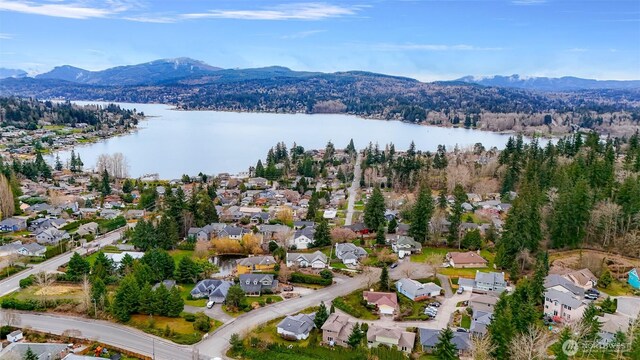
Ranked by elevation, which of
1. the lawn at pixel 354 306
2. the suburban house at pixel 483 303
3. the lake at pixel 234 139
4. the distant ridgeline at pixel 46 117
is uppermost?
the distant ridgeline at pixel 46 117

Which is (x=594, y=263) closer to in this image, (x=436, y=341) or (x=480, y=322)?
(x=480, y=322)

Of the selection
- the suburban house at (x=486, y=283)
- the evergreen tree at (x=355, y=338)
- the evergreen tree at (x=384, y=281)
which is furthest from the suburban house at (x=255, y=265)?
the suburban house at (x=486, y=283)

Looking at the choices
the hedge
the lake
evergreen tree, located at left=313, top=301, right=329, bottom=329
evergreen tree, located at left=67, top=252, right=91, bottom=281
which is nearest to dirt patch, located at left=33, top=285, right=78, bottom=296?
evergreen tree, located at left=67, top=252, right=91, bottom=281

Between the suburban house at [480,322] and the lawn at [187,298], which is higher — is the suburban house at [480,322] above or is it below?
above

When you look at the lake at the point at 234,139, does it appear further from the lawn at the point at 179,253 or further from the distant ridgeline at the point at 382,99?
the lawn at the point at 179,253

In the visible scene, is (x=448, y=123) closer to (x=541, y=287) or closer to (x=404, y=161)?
(x=404, y=161)

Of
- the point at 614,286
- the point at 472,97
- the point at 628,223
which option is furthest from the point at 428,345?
the point at 472,97
